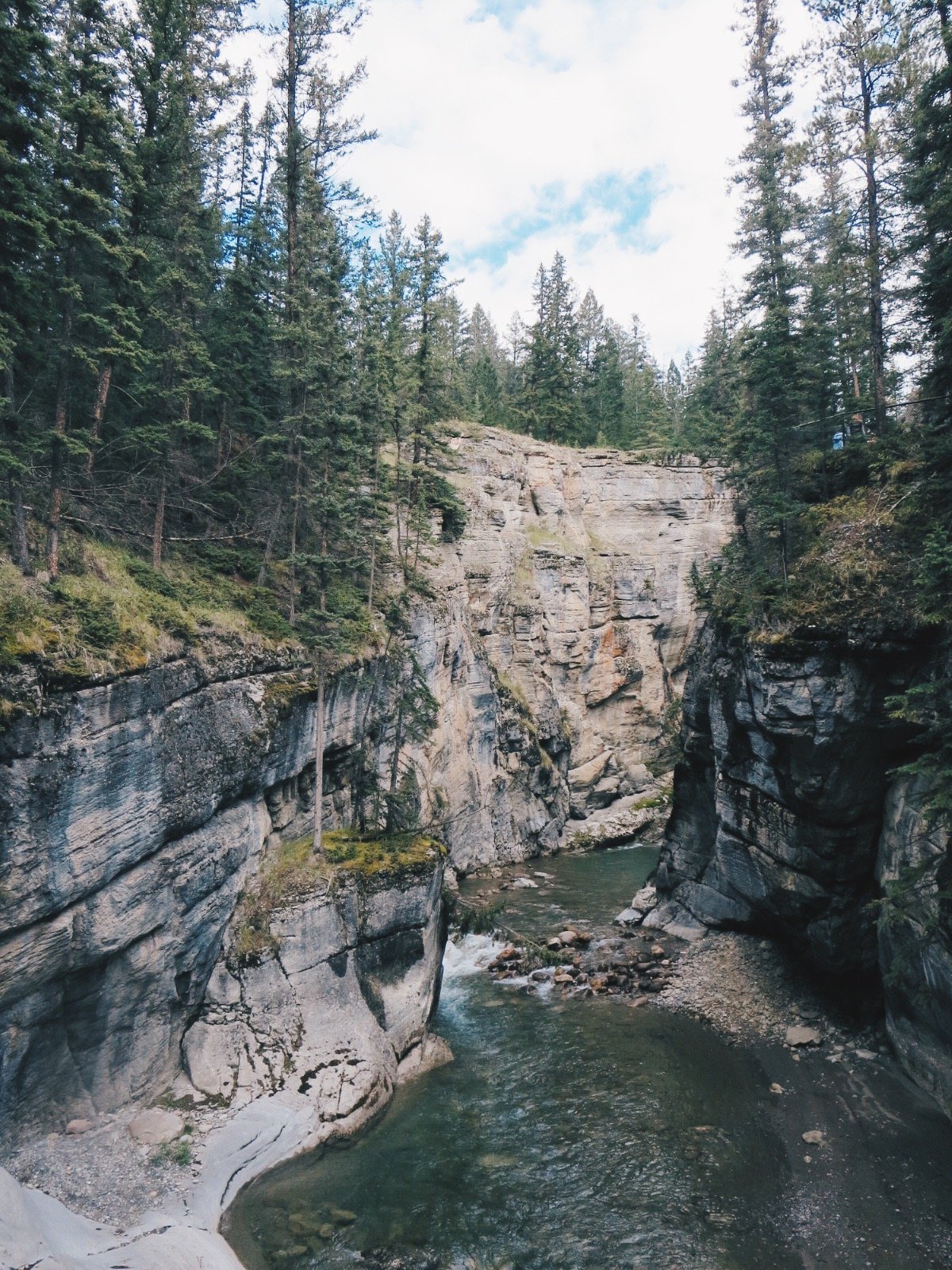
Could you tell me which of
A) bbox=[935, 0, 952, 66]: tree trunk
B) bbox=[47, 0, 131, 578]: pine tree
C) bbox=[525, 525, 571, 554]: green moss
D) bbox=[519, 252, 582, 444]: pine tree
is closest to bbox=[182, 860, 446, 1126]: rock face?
bbox=[47, 0, 131, 578]: pine tree

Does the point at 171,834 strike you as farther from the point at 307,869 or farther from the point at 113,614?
the point at 113,614

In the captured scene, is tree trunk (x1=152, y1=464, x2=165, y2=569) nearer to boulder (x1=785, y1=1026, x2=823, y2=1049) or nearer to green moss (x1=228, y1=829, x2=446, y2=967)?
green moss (x1=228, y1=829, x2=446, y2=967)

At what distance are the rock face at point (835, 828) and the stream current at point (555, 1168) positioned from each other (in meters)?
4.17

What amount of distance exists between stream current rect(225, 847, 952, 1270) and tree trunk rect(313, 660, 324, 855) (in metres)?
6.69

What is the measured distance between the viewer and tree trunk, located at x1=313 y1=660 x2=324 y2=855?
769 inches

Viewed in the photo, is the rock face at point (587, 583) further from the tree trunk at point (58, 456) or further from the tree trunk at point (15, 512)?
the tree trunk at point (15, 512)

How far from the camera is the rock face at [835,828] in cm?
1523

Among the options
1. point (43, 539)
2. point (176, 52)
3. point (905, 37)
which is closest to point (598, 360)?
point (905, 37)

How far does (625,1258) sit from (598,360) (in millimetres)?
64509

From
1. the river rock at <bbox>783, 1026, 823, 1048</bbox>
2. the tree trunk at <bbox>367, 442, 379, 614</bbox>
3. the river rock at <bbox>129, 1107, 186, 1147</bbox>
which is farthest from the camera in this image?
the tree trunk at <bbox>367, 442, 379, 614</bbox>

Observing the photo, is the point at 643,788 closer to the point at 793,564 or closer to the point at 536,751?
the point at 536,751

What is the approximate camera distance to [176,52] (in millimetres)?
19125

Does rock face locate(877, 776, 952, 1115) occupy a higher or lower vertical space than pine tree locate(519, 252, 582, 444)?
lower

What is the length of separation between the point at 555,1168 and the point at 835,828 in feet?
36.4
